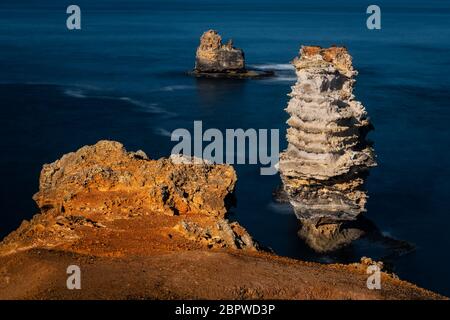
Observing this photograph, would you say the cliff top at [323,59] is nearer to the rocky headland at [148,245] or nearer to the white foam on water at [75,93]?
the rocky headland at [148,245]

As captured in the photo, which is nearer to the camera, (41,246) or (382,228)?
(41,246)

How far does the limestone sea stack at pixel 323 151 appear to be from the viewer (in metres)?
39.4

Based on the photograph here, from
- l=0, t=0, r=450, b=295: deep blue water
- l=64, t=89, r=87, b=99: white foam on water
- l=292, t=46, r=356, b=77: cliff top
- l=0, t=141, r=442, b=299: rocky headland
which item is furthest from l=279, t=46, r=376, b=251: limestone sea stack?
l=64, t=89, r=87, b=99: white foam on water

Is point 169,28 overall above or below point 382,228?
above

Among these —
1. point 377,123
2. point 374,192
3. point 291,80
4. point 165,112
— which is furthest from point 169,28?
point 374,192

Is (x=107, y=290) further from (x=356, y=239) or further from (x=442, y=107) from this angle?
(x=442, y=107)

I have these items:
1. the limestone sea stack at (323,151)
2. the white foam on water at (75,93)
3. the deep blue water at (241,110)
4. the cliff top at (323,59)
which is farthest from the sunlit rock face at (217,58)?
the limestone sea stack at (323,151)

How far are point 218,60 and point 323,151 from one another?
262ft

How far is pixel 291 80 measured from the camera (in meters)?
107

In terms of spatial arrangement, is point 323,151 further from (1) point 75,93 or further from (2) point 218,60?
(2) point 218,60

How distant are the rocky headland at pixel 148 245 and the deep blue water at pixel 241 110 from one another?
23.2ft

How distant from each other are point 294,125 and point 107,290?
26.2 meters

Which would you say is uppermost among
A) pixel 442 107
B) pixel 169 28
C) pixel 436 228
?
pixel 169 28

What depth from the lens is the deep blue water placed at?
4847cm
